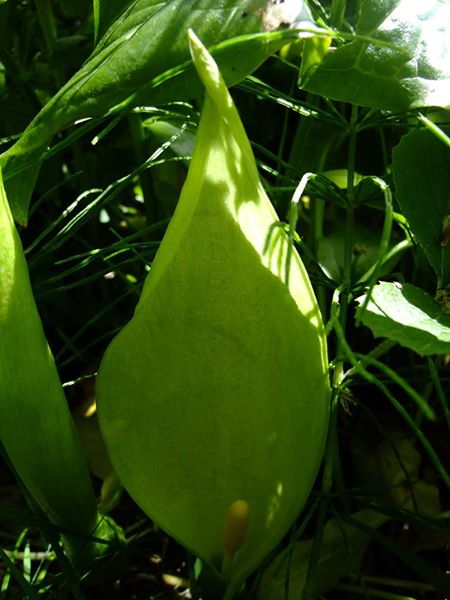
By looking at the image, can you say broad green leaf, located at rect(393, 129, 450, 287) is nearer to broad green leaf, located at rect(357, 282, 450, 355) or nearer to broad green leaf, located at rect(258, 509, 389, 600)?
broad green leaf, located at rect(357, 282, 450, 355)

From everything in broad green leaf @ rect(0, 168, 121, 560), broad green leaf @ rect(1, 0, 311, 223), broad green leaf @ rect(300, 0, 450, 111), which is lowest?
broad green leaf @ rect(0, 168, 121, 560)

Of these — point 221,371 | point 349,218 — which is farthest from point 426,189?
point 221,371

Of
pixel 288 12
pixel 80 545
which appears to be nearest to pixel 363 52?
pixel 288 12

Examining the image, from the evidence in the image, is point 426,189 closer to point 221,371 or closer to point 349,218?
point 349,218

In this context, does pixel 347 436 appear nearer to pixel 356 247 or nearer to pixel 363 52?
pixel 356 247

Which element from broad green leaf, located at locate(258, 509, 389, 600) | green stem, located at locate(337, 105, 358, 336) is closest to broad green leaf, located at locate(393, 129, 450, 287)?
green stem, located at locate(337, 105, 358, 336)

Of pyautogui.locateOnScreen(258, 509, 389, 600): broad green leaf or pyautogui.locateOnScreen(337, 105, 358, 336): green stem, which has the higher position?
pyautogui.locateOnScreen(337, 105, 358, 336): green stem

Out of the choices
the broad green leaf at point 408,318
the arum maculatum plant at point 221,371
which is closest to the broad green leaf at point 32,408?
the arum maculatum plant at point 221,371
